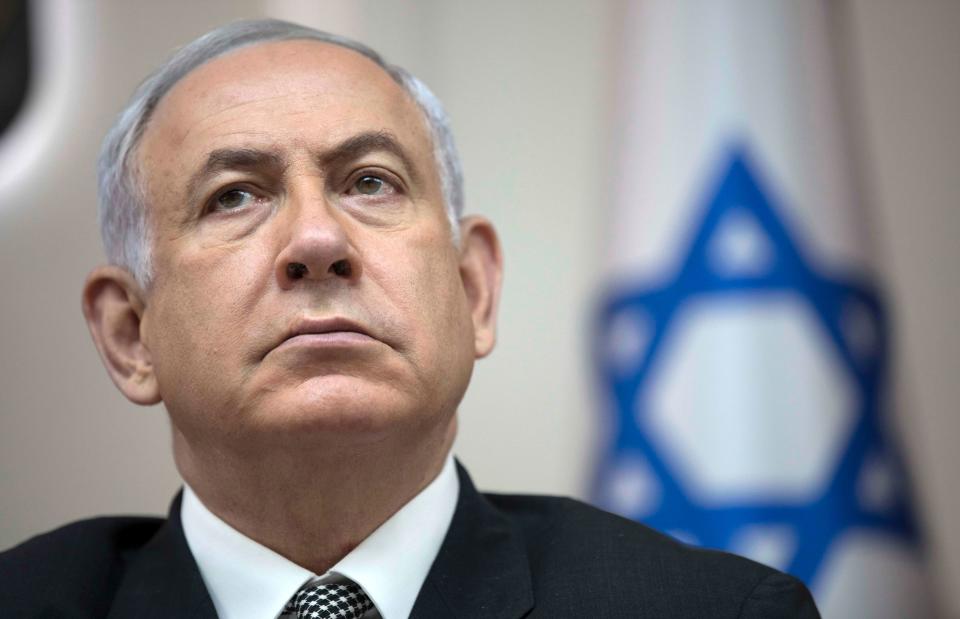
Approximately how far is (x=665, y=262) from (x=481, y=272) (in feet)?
2.54

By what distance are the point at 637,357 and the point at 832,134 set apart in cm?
76

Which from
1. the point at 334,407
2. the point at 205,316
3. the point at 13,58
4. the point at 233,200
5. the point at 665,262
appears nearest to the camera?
the point at 334,407

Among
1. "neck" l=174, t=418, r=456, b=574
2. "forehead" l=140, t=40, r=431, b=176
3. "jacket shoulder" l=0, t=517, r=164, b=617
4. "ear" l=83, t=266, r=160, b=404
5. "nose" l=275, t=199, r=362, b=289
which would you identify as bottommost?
"jacket shoulder" l=0, t=517, r=164, b=617

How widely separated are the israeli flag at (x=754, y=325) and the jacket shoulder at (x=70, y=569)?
1210 millimetres

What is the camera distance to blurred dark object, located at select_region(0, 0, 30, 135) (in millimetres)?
3191

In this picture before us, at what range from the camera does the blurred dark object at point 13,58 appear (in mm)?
3191

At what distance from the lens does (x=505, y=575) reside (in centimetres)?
180

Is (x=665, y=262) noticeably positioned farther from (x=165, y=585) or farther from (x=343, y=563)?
(x=165, y=585)

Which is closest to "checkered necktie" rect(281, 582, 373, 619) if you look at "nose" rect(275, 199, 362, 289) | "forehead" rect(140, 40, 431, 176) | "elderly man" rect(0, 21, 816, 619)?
"elderly man" rect(0, 21, 816, 619)

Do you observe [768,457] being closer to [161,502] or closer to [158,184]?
[158,184]

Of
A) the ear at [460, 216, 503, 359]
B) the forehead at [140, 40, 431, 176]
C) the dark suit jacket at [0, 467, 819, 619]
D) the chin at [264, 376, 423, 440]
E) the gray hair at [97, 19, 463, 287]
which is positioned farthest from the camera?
the ear at [460, 216, 503, 359]

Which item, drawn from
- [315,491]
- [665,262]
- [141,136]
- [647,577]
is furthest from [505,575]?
[665,262]

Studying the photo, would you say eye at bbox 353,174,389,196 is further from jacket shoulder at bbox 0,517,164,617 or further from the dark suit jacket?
jacket shoulder at bbox 0,517,164,617

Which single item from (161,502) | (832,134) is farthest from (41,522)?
(832,134)
